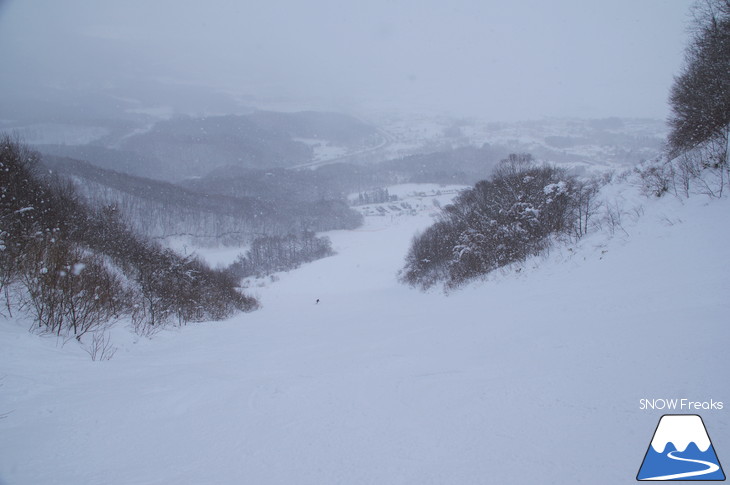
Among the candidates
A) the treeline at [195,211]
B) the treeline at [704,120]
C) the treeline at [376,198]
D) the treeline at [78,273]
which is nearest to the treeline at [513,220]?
the treeline at [704,120]

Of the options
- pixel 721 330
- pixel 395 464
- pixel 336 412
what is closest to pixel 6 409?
pixel 336 412

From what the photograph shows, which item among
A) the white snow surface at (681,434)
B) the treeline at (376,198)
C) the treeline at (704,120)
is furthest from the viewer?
the treeline at (376,198)

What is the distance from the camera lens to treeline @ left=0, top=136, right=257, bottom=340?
745 cm

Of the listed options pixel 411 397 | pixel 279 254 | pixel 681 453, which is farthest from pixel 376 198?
pixel 681 453

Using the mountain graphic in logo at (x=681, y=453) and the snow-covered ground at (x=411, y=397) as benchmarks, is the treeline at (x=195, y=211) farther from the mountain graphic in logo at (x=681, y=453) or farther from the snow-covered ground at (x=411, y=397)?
the mountain graphic in logo at (x=681, y=453)

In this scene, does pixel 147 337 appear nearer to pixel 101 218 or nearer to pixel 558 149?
pixel 101 218

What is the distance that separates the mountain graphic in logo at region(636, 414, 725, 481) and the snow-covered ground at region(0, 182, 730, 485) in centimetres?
7

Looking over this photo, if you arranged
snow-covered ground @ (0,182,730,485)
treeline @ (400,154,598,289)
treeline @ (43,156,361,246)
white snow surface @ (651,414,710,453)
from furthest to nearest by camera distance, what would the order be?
treeline @ (43,156,361,246)
treeline @ (400,154,598,289)
snow-covered ground @ (0,182,730,485)
white snow surface @ (651,414,710,453)

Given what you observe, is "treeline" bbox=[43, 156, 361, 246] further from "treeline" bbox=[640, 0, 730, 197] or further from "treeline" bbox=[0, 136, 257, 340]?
"treeline" bbox=[640, 0, 730, 197]

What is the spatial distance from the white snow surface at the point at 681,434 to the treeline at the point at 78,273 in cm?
989

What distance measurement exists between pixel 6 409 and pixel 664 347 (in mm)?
7682

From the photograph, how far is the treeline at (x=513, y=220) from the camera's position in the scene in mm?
15273

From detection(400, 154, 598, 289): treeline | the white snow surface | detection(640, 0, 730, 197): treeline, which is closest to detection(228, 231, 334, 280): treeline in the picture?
detection(400, 154, 598, 289): treeline

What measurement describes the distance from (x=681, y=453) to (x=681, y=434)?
0.16 m
